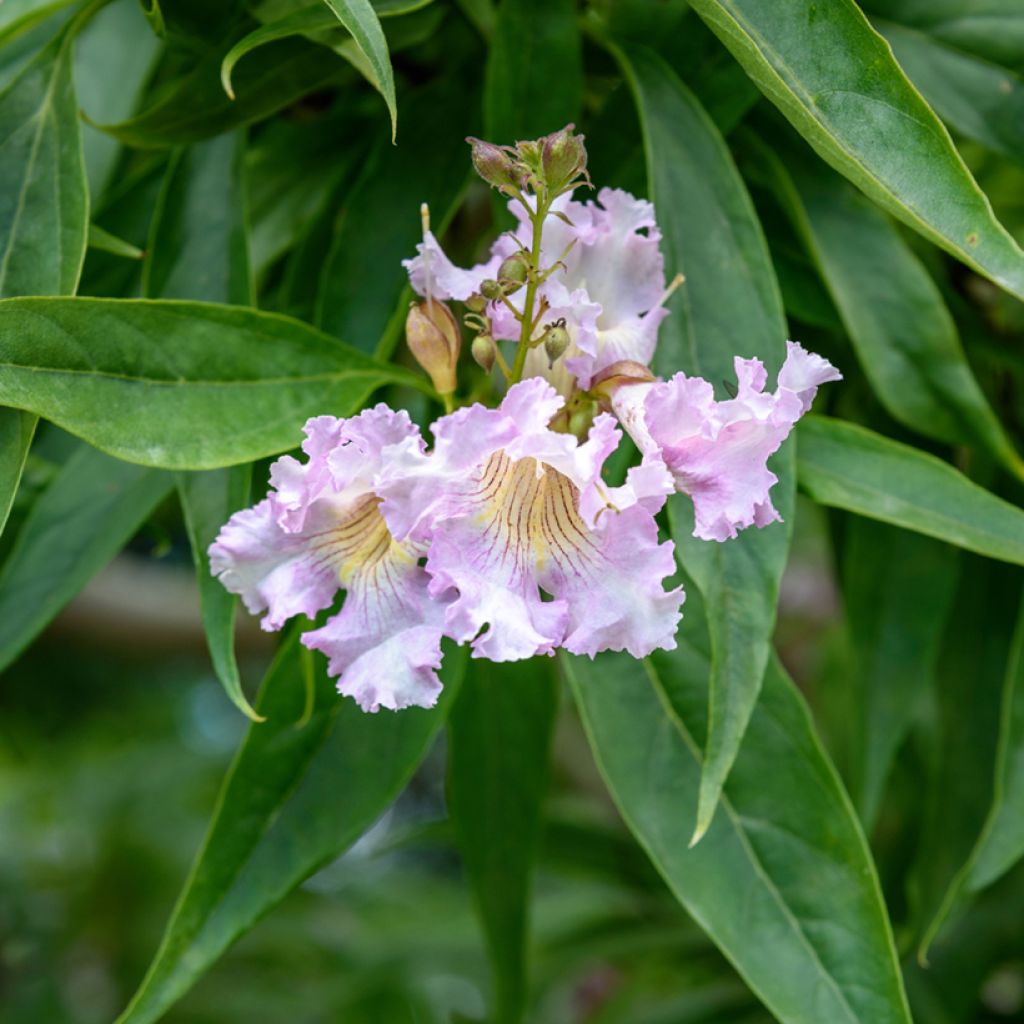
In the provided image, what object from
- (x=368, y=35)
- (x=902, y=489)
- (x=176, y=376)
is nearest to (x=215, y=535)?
(x=176, y=376)

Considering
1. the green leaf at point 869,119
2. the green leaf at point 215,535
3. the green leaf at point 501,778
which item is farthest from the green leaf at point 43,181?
the green leaf at point 501,778

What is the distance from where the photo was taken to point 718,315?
833 mm

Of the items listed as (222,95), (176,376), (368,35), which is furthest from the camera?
(222,95)

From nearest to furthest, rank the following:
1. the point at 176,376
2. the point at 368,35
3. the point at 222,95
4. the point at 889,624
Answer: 1. the point at 368,35
2. the point at 176,376
3. the point at 222,95
4. the point at 889,624

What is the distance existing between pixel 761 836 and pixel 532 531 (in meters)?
0.30

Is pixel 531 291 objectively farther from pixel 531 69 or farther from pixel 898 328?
pixel 898 328

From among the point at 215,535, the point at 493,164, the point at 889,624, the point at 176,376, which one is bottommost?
the point at 889,624

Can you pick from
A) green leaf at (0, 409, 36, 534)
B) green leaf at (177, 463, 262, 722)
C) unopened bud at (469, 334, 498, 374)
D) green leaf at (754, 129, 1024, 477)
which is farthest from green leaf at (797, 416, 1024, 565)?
green leaf at (0, 409, 36, 534)

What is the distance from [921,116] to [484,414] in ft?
0.86

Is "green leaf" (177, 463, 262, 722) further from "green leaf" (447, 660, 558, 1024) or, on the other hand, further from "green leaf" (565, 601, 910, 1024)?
"green leaf" (447, 660, 558, 1024)

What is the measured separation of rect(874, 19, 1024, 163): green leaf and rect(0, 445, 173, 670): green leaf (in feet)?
1.97

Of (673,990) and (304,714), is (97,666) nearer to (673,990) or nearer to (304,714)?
(673,990)

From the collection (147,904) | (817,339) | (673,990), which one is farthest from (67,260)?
(147,904)

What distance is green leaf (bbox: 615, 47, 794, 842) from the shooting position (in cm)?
75
